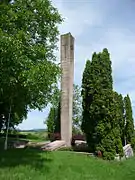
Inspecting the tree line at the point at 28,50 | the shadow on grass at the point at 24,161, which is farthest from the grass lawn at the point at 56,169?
the tree line at the point at 28,50

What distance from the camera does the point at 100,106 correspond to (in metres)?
18.2

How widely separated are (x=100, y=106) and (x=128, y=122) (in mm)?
11554

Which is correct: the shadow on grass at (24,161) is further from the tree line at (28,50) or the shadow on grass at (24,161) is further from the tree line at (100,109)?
the tree line at (100,109)

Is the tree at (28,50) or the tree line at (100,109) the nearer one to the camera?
the tree at (28,50)

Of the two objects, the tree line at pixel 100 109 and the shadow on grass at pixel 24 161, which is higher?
the tree line at pixel 100 109

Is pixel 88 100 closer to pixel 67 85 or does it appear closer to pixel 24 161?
pixel 67 85

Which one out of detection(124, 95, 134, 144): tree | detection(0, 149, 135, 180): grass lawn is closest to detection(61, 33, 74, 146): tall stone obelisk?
detection(0, 149, 135, 180): grass lawn

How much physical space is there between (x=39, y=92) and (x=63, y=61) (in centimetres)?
1075

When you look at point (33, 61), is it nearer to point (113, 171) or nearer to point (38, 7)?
point (38, 7)

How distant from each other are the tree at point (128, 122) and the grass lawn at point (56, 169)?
14041mm

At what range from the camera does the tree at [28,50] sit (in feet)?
35.9

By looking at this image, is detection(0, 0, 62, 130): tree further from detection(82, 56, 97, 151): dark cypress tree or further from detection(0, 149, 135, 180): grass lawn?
detection(82, 56, 97, 151): dark cypress tree

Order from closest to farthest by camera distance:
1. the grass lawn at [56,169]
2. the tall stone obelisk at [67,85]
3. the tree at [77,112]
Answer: the grass lawn at [56,169]
the tall stone obelisk at [67,85]
the tree at [77,112]

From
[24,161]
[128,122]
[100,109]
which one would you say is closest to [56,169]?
[24,161]
